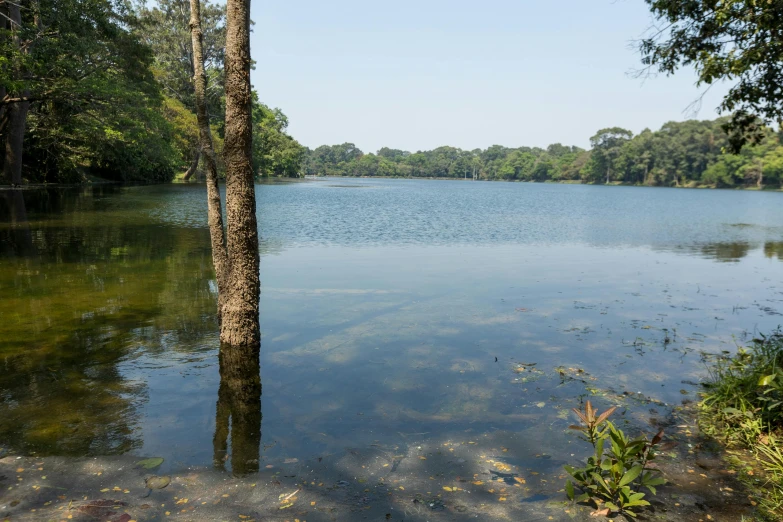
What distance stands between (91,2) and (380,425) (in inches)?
1018

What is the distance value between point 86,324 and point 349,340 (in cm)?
428

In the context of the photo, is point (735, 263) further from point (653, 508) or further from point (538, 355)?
point (653, 508)

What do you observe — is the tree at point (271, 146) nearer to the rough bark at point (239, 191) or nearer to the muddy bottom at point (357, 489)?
the rough bark at point (239, 191)

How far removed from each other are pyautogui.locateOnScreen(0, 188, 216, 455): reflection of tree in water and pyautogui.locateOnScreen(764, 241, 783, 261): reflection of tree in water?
19882mm

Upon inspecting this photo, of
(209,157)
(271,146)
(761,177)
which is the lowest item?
(209,157)

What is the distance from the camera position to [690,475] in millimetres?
4828

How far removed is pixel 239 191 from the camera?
7.07 meters

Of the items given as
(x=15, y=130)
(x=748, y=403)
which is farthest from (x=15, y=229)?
(x=748, y=403)

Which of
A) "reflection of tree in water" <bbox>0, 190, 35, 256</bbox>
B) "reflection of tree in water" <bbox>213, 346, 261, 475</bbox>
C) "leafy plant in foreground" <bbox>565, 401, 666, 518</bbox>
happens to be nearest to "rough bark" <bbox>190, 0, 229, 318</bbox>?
"reflection of tree in water" <bbox>213, 346, 261, 475</bbox>

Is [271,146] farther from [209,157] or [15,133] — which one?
[209,157]

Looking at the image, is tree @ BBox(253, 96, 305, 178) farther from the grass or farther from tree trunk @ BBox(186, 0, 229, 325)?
the grass

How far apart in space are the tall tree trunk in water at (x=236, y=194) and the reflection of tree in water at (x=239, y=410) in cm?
28

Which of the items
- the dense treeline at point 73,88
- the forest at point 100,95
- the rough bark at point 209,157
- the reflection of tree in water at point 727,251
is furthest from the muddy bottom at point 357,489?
the reflection of tree in water at point 727,251

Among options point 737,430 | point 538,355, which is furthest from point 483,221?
point 737,430
